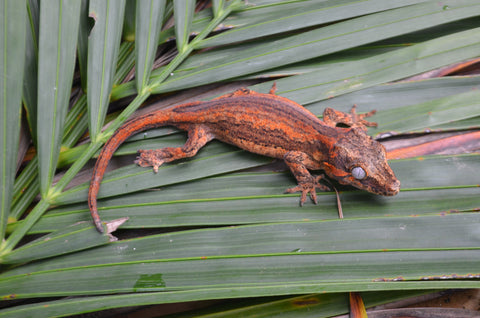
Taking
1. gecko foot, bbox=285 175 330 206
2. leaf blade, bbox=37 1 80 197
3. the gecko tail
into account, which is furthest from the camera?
gecko foot, bbox=285 175 330 206

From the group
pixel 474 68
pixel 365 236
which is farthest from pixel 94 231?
pixel 474 68

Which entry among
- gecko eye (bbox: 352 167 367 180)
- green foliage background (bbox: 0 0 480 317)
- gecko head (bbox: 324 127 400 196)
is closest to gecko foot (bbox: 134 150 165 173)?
green foliage background (bbox: 0 0 480 317)

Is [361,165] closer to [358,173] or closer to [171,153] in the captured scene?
[358,173]

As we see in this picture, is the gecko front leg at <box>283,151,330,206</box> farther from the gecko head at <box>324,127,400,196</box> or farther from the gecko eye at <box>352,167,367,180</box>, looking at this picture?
the gecko eye at <box>352,167,367,180</box>

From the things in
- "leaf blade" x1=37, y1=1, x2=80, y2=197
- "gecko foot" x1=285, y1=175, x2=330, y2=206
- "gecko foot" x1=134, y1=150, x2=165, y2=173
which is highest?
"leaf blade" x1=37, y1=1, x2=80, y2=197

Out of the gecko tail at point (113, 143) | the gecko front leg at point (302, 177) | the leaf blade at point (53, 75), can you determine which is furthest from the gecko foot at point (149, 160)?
the gecko front leg at point (302, 177)

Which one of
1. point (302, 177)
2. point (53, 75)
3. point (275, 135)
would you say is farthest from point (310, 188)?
point (53, 75)
